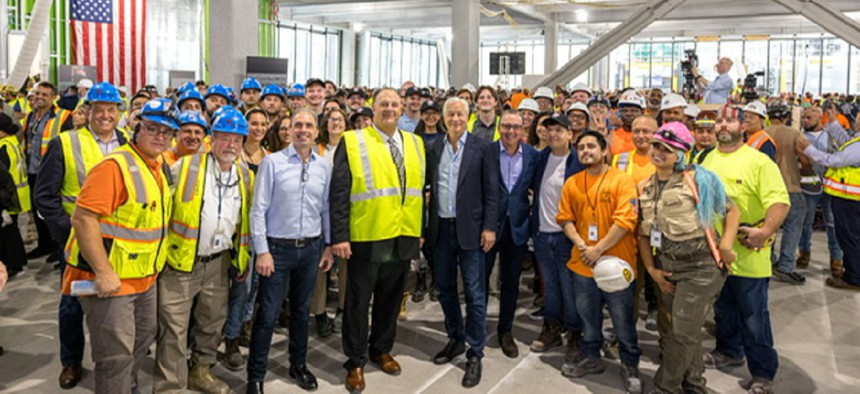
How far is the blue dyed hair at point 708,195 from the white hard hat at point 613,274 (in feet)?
1.88

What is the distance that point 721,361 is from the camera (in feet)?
15.1

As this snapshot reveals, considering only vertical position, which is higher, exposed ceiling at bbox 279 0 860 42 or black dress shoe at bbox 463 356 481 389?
exposed ceiling at bbox 279 0 860 42

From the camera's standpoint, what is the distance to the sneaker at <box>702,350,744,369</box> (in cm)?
460

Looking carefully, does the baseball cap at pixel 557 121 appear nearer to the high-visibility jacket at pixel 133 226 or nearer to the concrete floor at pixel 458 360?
the concrete floor at pixel 458 360

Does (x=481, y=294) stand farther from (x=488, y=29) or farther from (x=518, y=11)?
(x=488, y=29)

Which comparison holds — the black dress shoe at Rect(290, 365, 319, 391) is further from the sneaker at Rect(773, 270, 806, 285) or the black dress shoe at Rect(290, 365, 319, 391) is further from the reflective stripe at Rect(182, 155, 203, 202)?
the sneaker at Rect(773, 270, 806, 285)

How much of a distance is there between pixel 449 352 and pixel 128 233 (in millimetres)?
2409

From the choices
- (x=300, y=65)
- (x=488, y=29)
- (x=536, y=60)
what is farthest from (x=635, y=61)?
(x=300, y=65)

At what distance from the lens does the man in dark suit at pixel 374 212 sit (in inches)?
157

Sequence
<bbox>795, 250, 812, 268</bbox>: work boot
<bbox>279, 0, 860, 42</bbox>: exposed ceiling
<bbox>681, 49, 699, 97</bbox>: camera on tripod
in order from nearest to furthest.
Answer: <bbox>795, 250, 812, 268</bbox>: work boot, <bbox>681, 49, 699, 97</bbox>: camera on tripod, <bbox>279, 0, 860, 42</bbox>: exposed ceiling

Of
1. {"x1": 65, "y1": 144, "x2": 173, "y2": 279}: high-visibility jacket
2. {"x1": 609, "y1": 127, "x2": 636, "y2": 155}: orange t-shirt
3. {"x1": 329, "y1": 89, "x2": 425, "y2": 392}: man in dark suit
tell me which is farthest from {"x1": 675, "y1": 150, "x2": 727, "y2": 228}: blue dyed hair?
{"x1": 65, "y1": 144, "x2": 173, "y2": 279}: high-visibility jacket

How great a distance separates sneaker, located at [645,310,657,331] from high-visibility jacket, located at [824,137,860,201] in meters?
2.58

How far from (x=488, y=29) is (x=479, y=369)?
89.2ft

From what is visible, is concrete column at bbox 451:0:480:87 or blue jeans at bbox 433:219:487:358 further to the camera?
concrete column at bbox 451:0:480:87
